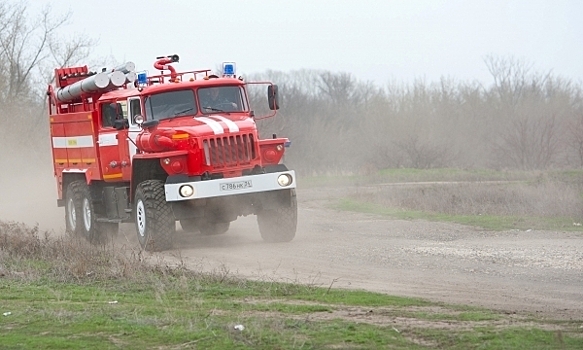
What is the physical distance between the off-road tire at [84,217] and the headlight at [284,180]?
4292 millimetres

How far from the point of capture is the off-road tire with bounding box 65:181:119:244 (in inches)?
783

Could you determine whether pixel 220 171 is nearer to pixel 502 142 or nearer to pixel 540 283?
pixel 540 283

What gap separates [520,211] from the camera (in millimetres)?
25219

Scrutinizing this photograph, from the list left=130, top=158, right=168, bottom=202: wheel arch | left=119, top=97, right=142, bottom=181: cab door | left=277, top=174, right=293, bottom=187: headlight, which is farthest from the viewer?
left=119, top=97, right=142, bottom=181: cab door

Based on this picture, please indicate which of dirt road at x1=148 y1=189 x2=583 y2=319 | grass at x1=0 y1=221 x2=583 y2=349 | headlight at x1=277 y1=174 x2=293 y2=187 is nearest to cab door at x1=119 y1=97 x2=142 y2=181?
dirt road at x1=148 y1=189 x2=583 y2=319

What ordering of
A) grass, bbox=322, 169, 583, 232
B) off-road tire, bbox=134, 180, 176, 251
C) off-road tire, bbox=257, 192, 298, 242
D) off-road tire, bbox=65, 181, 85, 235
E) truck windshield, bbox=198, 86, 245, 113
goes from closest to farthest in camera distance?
1. off-road tire, bbox=134, 180, 176, 251
2. off-road tire, bbox=257, 192, 298, 242
3. truck windshield, bbox=198, 86, 245, 113
4. off-road tire, bbox=65, 181, 85, 235
5. grass, bbox=322, 169, 583, 232

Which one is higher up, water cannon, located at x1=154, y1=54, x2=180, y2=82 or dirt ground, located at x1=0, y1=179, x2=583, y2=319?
water cannon, located at x1=154, y1=54, x2=180, y2=82

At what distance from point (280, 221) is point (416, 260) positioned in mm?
3503

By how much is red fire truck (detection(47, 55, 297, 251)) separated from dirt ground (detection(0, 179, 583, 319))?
613 mm

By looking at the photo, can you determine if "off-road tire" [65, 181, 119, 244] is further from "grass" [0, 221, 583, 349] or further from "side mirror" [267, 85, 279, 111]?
"grass" [0, 221, 583, 349]

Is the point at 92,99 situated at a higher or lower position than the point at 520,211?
higher

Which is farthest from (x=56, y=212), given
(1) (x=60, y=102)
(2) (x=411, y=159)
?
(2) (x=411, y=159)

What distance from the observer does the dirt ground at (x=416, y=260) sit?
11555mm

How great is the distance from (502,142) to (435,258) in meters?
46.8
